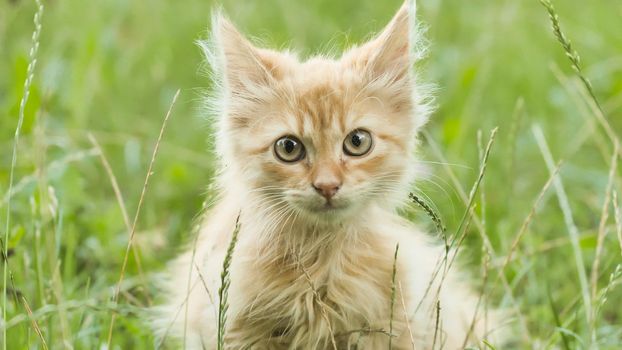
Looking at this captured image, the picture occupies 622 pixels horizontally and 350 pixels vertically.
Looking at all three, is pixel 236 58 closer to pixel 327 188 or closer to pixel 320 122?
pixel 320 122

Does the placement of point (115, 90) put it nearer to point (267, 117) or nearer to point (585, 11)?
point (267, 117)

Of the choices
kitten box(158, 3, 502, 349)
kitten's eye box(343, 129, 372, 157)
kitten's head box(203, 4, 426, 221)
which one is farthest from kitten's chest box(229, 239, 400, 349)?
kitten's eye box(343, 129, 372, 157)

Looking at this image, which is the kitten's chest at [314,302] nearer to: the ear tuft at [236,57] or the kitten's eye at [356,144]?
the kitten's eye at [356,144]

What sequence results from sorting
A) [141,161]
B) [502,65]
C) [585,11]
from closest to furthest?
1. [141,161]
2. [502,65]
3. [585,11]

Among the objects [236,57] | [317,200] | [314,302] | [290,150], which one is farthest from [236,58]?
[314,302]

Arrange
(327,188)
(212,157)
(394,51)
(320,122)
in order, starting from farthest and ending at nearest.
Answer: (212,157), (394,51), (320,122), (327,188)

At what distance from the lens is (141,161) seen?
189 inches

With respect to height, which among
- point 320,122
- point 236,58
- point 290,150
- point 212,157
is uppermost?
point 236,58

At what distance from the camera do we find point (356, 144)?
268 cm

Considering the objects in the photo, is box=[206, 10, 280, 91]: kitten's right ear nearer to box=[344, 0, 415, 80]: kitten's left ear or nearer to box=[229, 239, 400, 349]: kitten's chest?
box=[344, 0, 415, 80]: kitten's left ear

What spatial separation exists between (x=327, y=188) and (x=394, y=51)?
2.05 ft

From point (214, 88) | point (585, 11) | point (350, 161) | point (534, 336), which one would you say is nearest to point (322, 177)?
point (350, 161)

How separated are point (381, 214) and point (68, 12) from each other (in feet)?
12.0

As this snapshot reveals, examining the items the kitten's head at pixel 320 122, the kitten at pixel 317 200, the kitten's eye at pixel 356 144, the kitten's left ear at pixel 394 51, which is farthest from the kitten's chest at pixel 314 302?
the kitten's left ear at pixel 394 51
